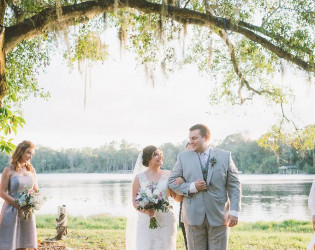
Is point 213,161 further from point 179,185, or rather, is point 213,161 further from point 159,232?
point 159,232

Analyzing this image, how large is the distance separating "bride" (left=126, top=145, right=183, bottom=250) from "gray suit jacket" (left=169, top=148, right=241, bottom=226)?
1.58ft

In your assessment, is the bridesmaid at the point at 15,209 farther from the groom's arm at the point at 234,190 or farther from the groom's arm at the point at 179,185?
the groom's arm at the point at 234,190

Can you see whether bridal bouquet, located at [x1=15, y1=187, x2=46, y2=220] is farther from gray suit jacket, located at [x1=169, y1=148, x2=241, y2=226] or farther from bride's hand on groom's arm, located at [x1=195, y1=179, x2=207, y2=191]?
bride's hand on groom's arm, located at [x1=195, y1=179, x2=207, y2=191]

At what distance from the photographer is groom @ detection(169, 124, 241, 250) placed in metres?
4.14

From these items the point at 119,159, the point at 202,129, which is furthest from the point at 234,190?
the point at 119,159

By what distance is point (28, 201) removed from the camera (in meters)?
5.40

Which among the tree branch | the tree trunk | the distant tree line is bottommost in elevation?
the distant tree line

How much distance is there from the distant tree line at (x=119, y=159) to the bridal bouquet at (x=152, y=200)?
5495 centimetres

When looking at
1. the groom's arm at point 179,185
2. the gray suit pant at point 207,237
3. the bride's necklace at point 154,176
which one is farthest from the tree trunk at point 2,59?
the gray suit pant at point 207,237

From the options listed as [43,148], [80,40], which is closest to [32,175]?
[80,40]

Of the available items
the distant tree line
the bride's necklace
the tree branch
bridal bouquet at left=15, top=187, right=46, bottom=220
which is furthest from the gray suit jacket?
the distant tree line

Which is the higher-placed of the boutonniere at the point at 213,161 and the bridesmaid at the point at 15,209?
the boutonniere at the point at 213,161

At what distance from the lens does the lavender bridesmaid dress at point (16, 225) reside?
543cm

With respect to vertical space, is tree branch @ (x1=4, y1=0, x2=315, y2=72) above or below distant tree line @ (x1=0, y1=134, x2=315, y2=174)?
above
